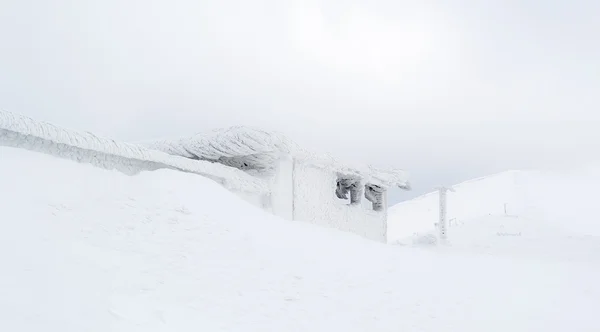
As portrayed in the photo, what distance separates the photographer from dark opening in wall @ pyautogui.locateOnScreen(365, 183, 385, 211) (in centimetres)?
1256

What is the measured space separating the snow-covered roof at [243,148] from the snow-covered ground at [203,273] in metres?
1.71

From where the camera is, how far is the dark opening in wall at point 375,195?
1256 centimetres

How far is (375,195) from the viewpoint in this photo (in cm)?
1262

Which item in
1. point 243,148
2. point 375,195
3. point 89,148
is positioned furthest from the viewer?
point 375,195

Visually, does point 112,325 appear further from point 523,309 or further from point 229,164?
point 229,164

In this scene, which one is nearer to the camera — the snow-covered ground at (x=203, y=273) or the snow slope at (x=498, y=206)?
the snow-covered ground at (x=203, y=273)

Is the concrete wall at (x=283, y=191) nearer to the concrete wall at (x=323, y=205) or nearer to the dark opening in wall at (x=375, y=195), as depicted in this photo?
the concrete wall at (x=323, y=205)

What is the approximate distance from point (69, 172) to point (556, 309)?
5.52 metres

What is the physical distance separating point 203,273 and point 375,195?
28.2ft

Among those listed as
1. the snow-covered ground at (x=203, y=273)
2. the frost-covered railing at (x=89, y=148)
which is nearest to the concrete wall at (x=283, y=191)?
the frost-covered railing at (x=89, y=148)

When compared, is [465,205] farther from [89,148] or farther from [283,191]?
[89,148]

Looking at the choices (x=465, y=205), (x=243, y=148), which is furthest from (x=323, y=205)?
(x=465, y=205)

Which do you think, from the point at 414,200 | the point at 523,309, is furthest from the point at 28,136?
the point at 414,200

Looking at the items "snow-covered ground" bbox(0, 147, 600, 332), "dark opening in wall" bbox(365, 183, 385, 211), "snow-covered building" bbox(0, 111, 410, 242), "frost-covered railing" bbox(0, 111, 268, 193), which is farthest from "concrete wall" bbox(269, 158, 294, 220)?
"dark opening in wall" bbox(365, 183, 385, 211)
